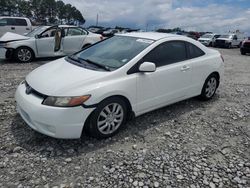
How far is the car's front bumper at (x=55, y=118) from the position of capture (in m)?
3.01

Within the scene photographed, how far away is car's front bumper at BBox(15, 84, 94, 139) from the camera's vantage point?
9.89ft

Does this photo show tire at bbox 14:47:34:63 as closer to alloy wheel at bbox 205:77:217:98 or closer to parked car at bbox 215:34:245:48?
alloy wheel at bbox 205:77:217:98

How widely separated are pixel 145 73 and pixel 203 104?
2038 millimetres

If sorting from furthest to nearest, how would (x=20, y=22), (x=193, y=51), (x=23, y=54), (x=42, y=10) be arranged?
(x=42, y=10)
(x=20, y=22)
(x=23, y=54)
(x=193, y=51)


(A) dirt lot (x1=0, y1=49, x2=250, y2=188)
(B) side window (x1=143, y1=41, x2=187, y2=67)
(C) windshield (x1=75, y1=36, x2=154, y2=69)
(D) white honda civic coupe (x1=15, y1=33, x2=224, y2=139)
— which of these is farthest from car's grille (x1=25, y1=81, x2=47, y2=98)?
(B) side window (x1=143, y1=41, x2=187, y2=67)

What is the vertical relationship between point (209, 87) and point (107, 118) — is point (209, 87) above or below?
above

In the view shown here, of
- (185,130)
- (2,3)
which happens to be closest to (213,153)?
(185,130)

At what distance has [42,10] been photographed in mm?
68062

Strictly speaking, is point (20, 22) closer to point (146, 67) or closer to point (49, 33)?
point (49, 33)

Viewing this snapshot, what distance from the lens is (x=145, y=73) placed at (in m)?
3.72

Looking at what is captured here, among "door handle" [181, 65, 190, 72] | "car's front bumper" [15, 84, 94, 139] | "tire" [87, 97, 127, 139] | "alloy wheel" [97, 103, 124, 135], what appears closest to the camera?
"car's front bumper" [15, 84, 94, 139]

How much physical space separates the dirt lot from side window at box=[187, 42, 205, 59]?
3.76 ft

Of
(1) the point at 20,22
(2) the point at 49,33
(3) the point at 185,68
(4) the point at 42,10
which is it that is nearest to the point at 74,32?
(2) the point at 49,33

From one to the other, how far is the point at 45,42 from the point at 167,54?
6416 mm
